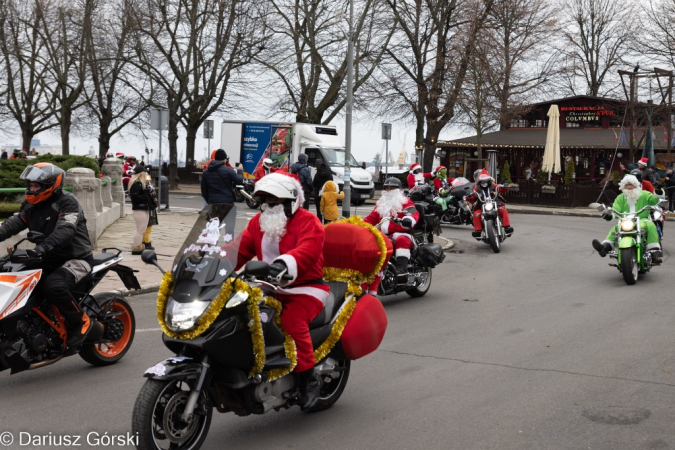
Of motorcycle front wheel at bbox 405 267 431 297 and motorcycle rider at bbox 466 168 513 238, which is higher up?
motorcycle rider at bbox 466 168 513 238

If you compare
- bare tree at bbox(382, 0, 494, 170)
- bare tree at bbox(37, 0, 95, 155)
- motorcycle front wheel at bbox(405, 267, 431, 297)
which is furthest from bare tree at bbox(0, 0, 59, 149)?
motorcycle front wheel at bbox(405, 267, 431, 297)

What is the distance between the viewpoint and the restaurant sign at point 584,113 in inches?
1906

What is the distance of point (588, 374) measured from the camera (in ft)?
23.3

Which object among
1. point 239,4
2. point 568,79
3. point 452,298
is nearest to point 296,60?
point 239,4

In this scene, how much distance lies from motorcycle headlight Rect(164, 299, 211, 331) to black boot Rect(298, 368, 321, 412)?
3.69ft

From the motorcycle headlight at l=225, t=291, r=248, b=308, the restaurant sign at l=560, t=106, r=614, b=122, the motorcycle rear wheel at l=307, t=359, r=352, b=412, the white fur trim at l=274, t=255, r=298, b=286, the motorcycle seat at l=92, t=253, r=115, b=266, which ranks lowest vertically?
the motorcycle rear wheel at l=307, t=359, r=352, b=412

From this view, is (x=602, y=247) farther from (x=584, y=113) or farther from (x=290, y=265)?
(x=584, y=113)

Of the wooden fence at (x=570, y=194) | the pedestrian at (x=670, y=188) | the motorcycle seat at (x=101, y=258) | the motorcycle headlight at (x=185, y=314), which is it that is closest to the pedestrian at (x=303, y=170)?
the motorcycle seat at (x=101, y=258)

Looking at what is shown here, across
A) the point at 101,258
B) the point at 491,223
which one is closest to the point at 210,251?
the point at 101,258

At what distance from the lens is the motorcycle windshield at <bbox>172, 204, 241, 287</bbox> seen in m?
4.78

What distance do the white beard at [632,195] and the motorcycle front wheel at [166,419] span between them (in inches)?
387

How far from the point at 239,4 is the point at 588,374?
3423 centimetres

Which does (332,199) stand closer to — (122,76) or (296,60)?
(296,60)

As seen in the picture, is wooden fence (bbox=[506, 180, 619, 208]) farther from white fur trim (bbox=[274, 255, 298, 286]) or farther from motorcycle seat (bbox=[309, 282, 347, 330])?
white fur trim (bbox=[274, 255, 298, 286])
